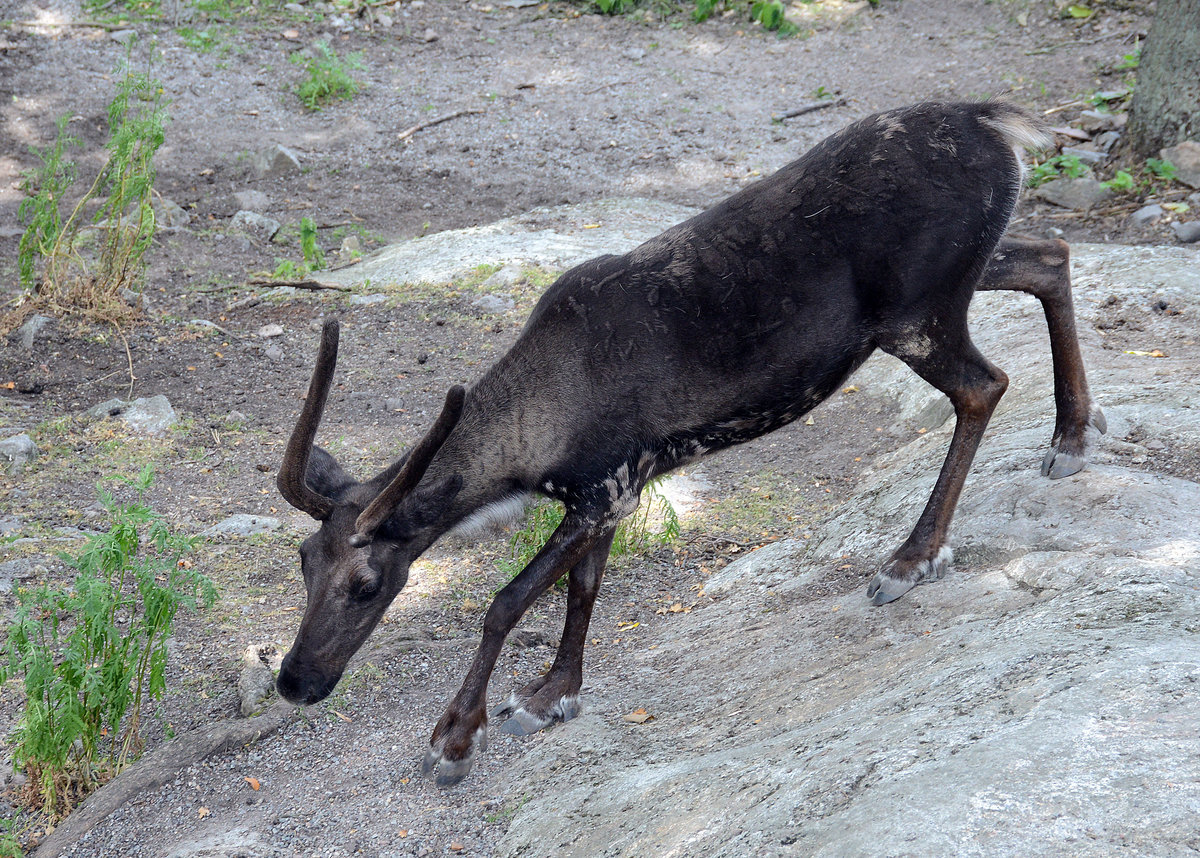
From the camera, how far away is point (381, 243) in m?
9.55

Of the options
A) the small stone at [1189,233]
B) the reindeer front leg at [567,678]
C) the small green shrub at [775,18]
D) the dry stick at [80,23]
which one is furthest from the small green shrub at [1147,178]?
the dry stick at [80,23]

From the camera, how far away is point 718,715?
3781mm

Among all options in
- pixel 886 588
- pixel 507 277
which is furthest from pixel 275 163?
pixel 886 588

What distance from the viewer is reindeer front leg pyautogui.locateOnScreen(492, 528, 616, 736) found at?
4.09 m

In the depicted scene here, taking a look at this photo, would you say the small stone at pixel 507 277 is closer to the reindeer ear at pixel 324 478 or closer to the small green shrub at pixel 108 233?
the small green shrub at pixel 108 233

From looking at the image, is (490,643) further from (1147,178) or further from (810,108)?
(810,108)

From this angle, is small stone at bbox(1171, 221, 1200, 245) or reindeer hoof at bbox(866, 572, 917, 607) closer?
reindeer hoof at bbox(866, 572, 917, 607)

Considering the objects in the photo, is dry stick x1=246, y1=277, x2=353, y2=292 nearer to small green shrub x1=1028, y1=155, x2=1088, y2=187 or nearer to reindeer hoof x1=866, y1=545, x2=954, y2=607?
reindeer hoof x1=866, y1=545, x2=954, y2=607

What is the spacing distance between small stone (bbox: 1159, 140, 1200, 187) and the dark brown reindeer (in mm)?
4962

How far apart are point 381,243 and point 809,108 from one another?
5.14 meters

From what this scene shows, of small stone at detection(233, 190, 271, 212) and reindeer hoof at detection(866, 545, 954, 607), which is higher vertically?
reindeer hoof at detection(866, 545, 954, 607)

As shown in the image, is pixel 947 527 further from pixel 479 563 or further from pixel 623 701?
pixel 479 563

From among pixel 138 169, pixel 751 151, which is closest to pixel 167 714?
pixel 138 169

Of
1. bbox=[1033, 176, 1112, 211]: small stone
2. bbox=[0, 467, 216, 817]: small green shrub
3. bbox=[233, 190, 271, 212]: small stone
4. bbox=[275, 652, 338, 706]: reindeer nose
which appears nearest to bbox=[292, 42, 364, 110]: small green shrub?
bbox=[233, 190, 271, 212]: small stone
